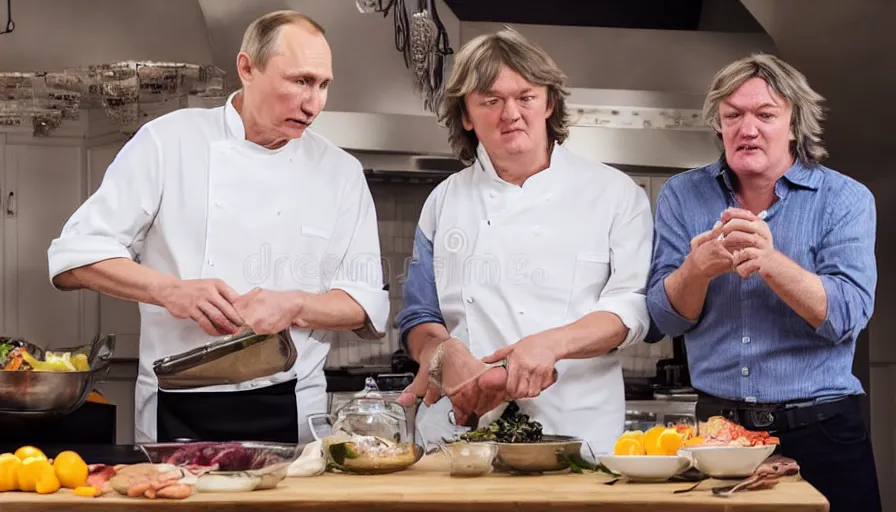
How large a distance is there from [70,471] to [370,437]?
20.2 inches

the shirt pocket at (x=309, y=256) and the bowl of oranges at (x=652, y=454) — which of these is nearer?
the bowl of oranges at (x=652, y=454)

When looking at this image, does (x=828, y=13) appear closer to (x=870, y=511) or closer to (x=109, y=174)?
(x=870, y=511)

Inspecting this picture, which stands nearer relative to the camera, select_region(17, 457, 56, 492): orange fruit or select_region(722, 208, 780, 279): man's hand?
select_region(17, 457, 56, 492): orange fruit

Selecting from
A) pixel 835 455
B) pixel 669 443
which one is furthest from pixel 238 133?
pixel 835 455

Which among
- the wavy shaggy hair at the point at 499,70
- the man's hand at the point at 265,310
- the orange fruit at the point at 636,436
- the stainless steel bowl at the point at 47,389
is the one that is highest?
the wavy shaggy hair at the point at 499,70

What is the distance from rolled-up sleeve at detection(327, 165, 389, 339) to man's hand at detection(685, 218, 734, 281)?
0.75 m

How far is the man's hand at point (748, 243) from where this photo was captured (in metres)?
2.19

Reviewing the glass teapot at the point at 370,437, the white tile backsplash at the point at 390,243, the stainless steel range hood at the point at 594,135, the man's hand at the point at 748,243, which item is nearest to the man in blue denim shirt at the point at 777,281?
the man's hand at the point at 748,243

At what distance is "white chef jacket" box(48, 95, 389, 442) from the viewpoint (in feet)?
8.46

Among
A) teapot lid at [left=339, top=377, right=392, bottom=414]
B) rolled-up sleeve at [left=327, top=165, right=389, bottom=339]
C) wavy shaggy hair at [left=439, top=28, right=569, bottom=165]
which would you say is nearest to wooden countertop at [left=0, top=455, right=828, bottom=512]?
A: teapot lid at [left=339, top=377, right=392, bottom=414]

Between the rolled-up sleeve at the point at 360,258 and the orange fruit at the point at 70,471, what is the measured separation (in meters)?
0.84

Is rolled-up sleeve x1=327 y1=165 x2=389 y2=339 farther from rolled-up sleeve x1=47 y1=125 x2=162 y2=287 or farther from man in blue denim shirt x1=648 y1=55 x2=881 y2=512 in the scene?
man in blue denim shirt x1=648 y1=55 x2=881 y2=512

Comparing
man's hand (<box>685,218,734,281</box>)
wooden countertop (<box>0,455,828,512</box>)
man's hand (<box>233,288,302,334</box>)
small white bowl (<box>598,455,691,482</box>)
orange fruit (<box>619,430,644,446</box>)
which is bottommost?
wooden countertop (<box>0,455,828,512</box>)

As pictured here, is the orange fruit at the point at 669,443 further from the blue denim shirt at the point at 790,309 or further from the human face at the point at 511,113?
the human face at the point at 511,113
